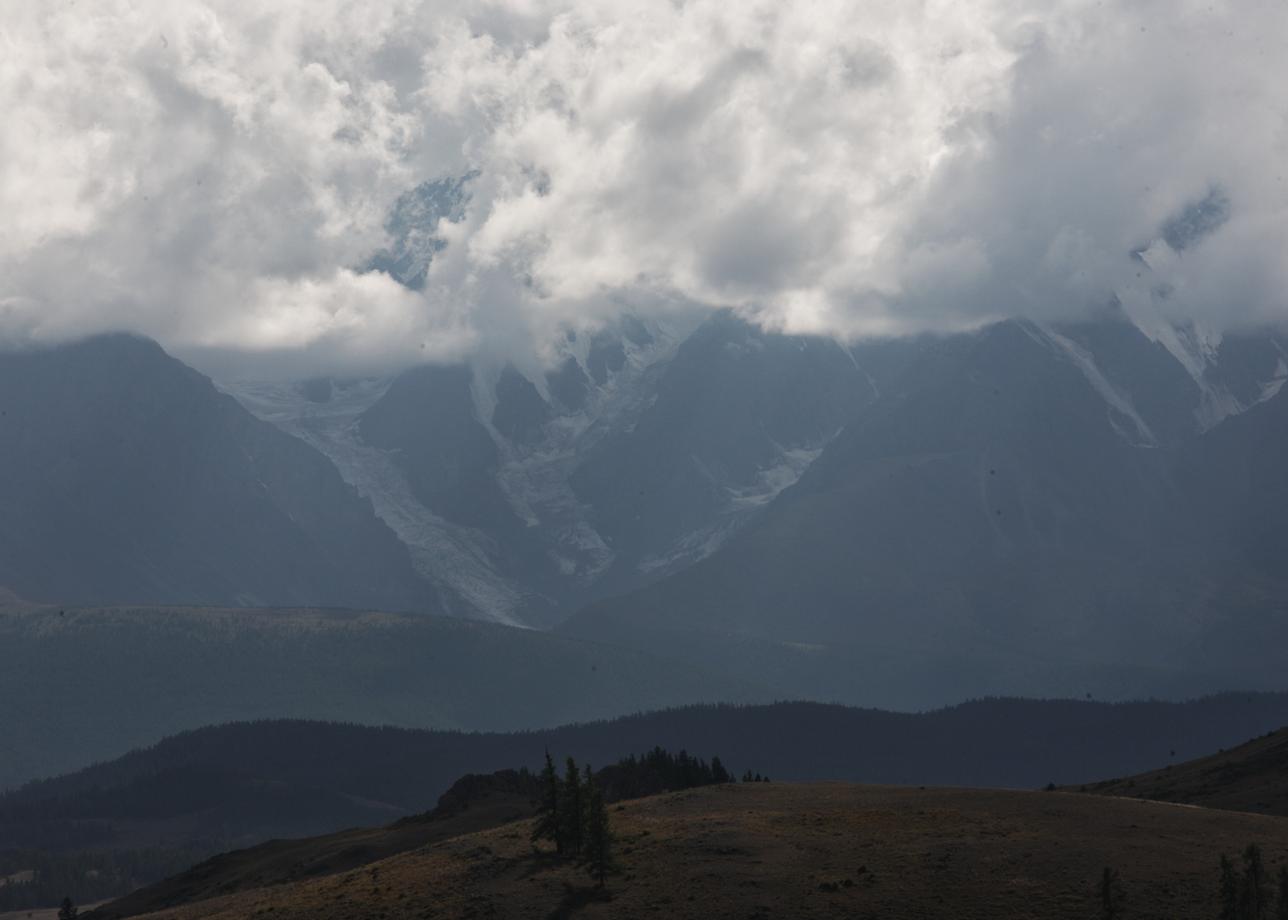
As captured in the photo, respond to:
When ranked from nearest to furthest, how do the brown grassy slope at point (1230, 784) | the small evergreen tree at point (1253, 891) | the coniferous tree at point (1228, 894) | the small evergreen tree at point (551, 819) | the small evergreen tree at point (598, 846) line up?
1. the small evergreen tree at point (1253, 891)
2. the coniferous tree at point (1228, 894)
3. the small evergreen tree at point (598, 846)
4. the small evergreen tree at point (551, 819)
5. the brown grassy slope at point (1230, 784)

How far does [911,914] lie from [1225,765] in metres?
86.2

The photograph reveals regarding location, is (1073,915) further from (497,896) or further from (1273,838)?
(497,896)

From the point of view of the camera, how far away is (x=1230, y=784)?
179625 millimetres

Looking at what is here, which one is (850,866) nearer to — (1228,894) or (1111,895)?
(1111,895)

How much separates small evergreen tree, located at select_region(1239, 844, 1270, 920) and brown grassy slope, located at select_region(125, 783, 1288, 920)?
3302 mm

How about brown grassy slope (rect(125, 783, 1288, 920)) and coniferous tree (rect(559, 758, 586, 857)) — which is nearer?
brown grassy slope (rect(125, 783, 1288, 920))

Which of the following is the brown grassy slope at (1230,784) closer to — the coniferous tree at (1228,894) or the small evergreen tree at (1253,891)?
the small evergreen tree at (1253,891)

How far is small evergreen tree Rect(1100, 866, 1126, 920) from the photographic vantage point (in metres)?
109

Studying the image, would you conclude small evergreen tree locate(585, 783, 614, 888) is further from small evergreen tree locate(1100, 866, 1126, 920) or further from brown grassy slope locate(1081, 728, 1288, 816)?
brown grassy slope locate(1081, 728, 1288, 816)

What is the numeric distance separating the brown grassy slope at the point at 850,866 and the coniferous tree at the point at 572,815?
2.16 meters

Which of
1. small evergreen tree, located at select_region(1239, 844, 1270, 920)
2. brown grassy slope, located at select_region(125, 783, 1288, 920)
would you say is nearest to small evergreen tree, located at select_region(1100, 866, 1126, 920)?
brown grassy slope, located at select_region(125, 783, 1288, 920)

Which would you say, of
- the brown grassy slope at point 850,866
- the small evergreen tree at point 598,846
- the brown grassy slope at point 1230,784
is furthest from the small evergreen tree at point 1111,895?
the brown grassy slope at point 1230,784

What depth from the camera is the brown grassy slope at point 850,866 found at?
117312mm

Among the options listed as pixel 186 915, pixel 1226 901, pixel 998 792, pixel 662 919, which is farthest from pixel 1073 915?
pixel 186 915
